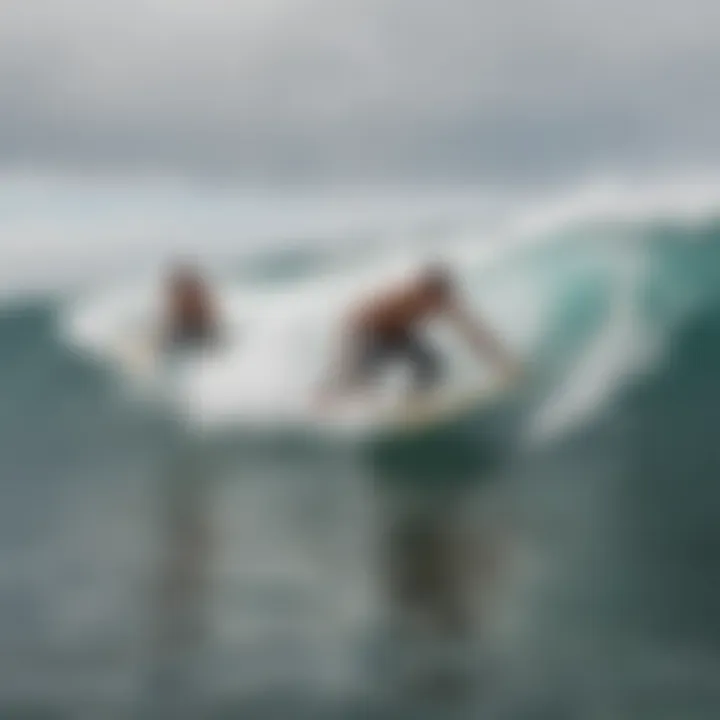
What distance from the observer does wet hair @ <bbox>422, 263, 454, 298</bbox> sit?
1.11 meters

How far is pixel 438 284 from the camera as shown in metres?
1.11

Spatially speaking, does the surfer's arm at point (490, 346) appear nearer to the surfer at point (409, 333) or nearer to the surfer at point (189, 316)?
the surfer at point (409, 333)

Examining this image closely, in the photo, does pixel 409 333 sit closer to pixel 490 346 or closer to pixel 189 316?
pixel 490 346

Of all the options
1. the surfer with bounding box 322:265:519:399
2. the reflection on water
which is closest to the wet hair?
the surfer with bounding box 322:265:519:399

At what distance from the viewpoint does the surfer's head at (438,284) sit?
3.64 ft

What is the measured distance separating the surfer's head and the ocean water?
2 centimetres

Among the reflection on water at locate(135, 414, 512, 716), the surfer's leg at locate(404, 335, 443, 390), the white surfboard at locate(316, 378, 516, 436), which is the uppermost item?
the surfer's leg at locate(404, 335, 443, 390)

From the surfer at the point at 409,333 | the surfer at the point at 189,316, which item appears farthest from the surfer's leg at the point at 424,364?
the surfer at the point at 189,316

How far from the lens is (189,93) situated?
115 cm

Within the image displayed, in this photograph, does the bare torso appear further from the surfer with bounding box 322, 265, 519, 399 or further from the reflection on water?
the reflection on water

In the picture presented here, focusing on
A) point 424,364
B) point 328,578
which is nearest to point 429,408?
point 424,364

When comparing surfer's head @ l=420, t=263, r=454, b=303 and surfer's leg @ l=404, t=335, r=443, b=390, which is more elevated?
surfer's head @ l=420, t=263, r=454, b=303

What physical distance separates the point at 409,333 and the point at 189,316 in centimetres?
21

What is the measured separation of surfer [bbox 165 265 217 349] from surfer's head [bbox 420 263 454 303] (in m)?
0.20
